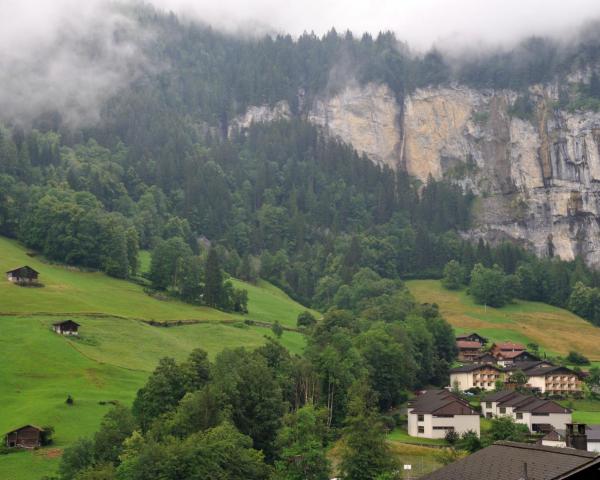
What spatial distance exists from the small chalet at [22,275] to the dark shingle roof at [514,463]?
3503 inches

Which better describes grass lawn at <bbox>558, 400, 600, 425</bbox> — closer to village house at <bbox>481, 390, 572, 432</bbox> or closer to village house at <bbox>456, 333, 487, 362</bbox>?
village house at <bbox>481, 390, 572, 432</bbox>

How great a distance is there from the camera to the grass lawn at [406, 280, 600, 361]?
5413 inches

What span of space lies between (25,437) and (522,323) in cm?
10554

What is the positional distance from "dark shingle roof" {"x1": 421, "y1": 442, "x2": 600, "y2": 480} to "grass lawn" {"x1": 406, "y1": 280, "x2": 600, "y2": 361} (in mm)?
108065

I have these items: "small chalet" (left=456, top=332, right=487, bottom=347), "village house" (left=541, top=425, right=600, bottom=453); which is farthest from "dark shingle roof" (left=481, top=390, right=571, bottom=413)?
"small chalet" (left=456, top=332, right=487, bottom=347)

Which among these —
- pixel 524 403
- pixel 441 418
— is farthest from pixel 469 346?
pixel 441 418

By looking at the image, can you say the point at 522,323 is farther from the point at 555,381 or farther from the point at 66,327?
the point at 66,327

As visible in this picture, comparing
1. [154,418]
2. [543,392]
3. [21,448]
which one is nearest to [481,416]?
[543,392]

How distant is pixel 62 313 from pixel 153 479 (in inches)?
2178

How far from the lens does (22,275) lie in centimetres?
10900

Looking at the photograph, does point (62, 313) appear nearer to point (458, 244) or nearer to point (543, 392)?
point (543, 392)

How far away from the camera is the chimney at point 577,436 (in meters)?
29.7

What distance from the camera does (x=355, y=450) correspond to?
48.6 m

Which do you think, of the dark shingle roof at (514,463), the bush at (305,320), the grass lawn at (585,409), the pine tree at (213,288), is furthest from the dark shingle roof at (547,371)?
the dark shingle roof at (514,463)
